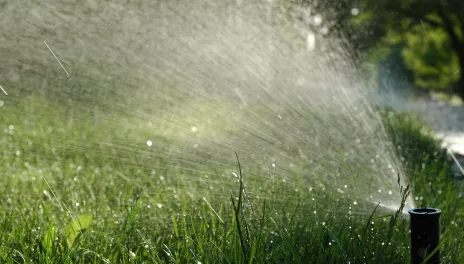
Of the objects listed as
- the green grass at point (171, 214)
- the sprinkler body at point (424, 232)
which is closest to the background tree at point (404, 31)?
the green grass at point (171, 214)

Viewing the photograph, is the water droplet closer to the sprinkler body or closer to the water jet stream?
the water jet stream

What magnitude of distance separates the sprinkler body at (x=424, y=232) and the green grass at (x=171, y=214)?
3.1 inches

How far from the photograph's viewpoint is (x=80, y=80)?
5320 mm

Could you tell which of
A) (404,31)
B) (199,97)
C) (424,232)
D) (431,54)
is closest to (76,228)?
(424,232)

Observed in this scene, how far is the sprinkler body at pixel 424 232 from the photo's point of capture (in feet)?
4.97

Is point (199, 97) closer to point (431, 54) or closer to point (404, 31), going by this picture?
point (404, 31)

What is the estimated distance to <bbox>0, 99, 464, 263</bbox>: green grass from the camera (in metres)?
1.73

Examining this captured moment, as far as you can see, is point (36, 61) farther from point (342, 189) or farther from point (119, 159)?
point (342, 189)

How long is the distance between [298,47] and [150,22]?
209cm

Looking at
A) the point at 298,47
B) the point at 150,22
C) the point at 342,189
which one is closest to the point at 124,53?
the point at 150,22

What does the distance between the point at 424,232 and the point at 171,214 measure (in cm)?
106

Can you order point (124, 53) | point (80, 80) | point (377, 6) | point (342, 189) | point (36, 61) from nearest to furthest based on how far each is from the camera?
point (342, 189)
point (124, 53)
point (80, 80)
point (36, 61)
point (377, 6)

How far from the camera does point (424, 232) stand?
154 centimetres

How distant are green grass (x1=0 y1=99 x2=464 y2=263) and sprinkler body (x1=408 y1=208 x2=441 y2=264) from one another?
0.08 m
